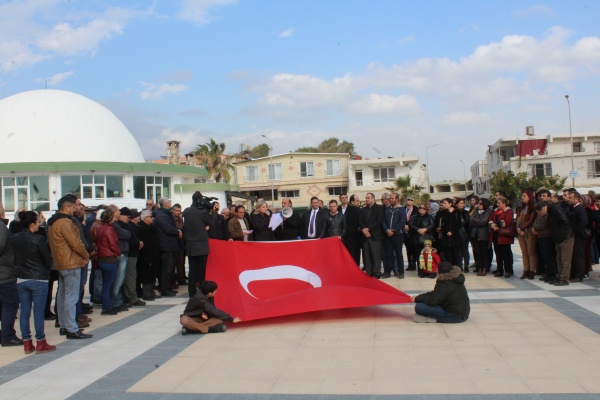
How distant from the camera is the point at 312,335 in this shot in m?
7.36

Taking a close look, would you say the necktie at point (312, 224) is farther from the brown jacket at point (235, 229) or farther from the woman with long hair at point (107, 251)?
the woman with long hair at point (107, 251)

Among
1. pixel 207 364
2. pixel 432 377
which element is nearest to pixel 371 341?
pixel 432 377

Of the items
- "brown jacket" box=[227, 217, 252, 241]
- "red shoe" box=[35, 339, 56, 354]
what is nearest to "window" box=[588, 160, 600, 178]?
"brown jacket" box=[227, 217, 252, 241]

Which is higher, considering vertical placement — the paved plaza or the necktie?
the necktie

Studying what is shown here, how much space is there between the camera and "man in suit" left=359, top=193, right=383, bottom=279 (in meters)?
12.9

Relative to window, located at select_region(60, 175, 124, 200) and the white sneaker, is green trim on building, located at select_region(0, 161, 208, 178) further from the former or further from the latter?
the white sneaker

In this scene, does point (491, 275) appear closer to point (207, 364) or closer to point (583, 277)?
point (583, 277)

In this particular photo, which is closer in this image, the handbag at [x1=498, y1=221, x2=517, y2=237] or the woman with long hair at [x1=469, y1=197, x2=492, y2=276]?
the handbag at [x1=498, y1=221, x2=517, y2=237]

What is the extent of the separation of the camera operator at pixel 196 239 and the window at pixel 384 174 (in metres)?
46.9

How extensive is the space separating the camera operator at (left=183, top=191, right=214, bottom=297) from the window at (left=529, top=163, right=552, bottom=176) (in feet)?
153

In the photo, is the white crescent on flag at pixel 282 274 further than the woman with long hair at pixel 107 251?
No

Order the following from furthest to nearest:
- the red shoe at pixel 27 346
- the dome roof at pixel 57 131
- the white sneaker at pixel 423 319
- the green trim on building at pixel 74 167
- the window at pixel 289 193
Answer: the window at pixel 289 193, the dome roof at pixel 57 131, the green trim on building at pixel 74 167, the white sneaker at pixel 423 319, the red shoe at pixel 27 346

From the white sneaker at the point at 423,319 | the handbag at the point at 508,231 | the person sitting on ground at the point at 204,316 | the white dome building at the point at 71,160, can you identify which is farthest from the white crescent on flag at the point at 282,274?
the white dome building at the point at 71,160

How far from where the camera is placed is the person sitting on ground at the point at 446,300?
7695 mm
